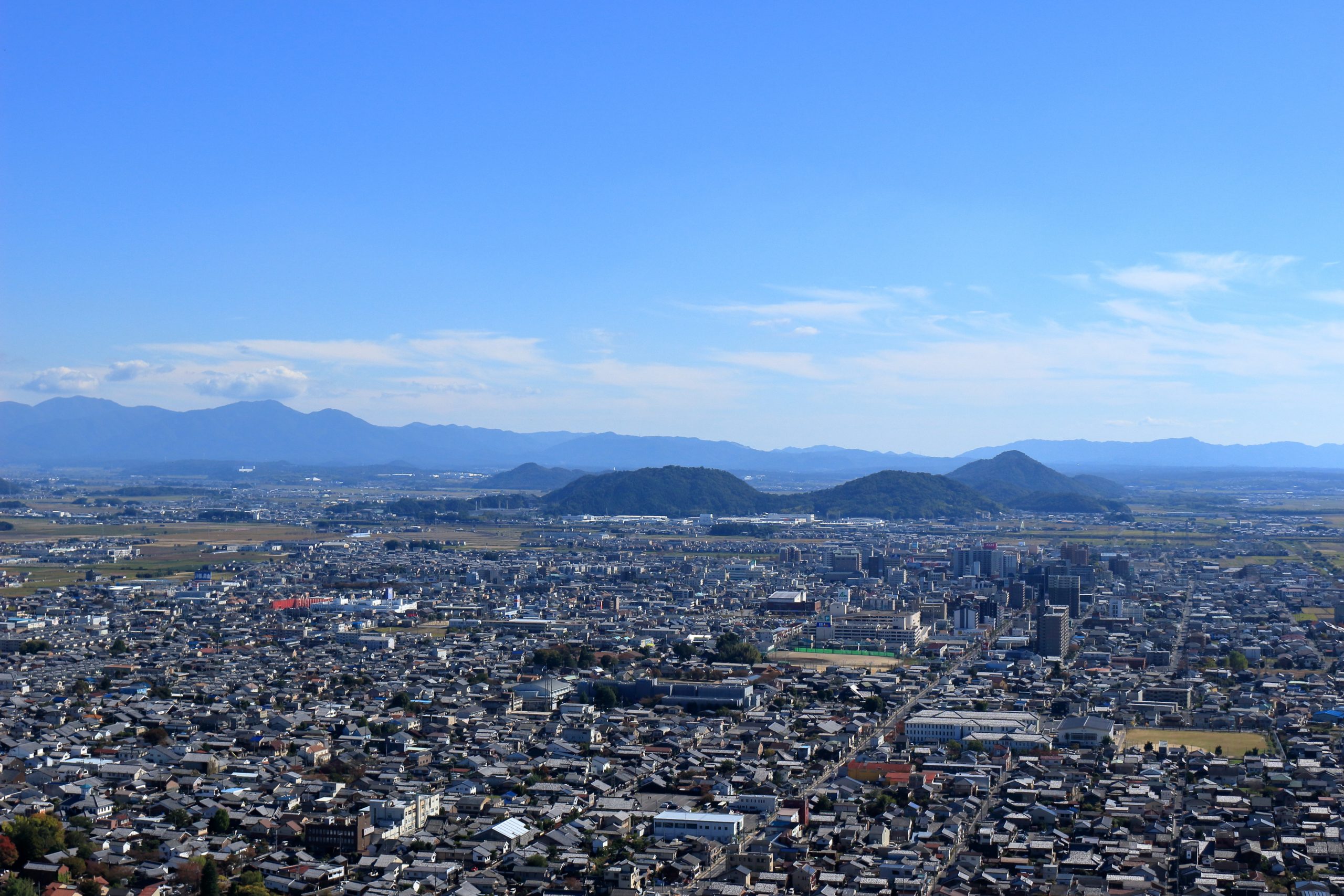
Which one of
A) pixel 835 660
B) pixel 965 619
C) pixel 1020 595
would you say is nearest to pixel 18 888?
pixel 835 660

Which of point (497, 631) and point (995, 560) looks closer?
point (497, 631)

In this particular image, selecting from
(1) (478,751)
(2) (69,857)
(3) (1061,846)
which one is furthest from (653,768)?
(2) (69,857)

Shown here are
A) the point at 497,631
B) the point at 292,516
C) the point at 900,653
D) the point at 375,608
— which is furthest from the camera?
the point at 292,516

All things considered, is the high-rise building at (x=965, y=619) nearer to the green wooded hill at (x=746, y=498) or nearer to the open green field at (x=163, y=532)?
the open green field at (x=163, y=532)

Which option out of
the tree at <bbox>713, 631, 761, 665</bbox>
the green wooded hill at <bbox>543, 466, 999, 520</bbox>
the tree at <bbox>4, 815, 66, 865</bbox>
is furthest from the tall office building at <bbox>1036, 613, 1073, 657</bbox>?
the green wooded hill at <bbox>543, 466, 999, 520</bbox>

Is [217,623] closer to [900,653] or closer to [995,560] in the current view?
[900,653]

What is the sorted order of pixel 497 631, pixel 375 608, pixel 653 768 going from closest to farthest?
pixel 653 768
pixel 497 631
pixel 375 608

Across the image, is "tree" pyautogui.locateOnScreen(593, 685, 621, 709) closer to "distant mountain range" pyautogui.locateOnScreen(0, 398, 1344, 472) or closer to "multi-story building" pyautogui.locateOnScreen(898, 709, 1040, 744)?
"multi-story building" pyautogui.locateOnScreen(898, 709, 1040, 744)
